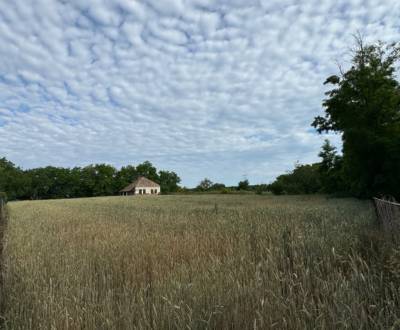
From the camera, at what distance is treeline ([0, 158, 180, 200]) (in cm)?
8900

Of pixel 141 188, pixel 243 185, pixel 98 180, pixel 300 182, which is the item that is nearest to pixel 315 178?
pixel 300 182

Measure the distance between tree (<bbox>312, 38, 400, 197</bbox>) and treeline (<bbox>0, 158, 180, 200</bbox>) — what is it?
7676 cm

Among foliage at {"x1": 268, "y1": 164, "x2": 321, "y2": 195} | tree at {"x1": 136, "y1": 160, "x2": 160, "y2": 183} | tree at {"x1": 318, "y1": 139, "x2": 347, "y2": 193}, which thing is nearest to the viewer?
tree at {"x1": 318, "y1": 139, "x2": 347, "y2": 193}

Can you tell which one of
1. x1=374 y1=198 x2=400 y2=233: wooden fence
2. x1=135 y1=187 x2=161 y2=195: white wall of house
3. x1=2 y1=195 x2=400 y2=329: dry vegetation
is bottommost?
x1=2 y1=195 x2=400 y2=329: dry vegetation

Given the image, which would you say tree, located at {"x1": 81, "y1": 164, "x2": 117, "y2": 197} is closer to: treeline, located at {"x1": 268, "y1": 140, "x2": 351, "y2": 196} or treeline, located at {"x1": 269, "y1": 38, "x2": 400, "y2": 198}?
treeline, located at {"x1": 268, "y1": 140, "x2": 351, "y2": 196}

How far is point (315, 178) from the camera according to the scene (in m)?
55.2

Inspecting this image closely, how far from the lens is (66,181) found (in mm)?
97750

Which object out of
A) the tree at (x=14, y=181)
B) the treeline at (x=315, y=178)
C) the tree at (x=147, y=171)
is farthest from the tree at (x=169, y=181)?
the treeline at (x=315, y=178)

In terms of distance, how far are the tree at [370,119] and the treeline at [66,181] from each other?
76.8 m

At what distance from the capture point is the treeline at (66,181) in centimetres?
8900

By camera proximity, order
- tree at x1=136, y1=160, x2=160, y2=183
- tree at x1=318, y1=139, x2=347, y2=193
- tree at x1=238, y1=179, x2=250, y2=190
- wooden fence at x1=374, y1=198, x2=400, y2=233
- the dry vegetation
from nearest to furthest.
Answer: the dry vegetation → wooden fence at x1=374, y1=198, x2=400, y2=233 → tree at x1=318, y1=139, x2=347, y2=193 → tree at x1=238, y1=179, x2=250, y2=190 → tree at x1=136, y1=160, x2=160, y2=183

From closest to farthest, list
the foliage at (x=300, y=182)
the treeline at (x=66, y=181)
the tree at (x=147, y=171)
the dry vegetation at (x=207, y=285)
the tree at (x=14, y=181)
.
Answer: the dry vegetation at (x=207, y=285) < the foliage at (x=300, y=182) < the tree at (x=14, y=181) < the treeline at (x=66, y=181) < the tree at (x=147, y=171)

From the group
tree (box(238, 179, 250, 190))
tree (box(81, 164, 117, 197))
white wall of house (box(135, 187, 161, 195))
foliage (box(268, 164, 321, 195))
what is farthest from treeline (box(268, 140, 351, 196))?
tree (box(81, 164, 117, 197))

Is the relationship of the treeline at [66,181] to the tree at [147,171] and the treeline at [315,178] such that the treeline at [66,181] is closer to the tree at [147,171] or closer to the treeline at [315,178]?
the tree at [147,171]
